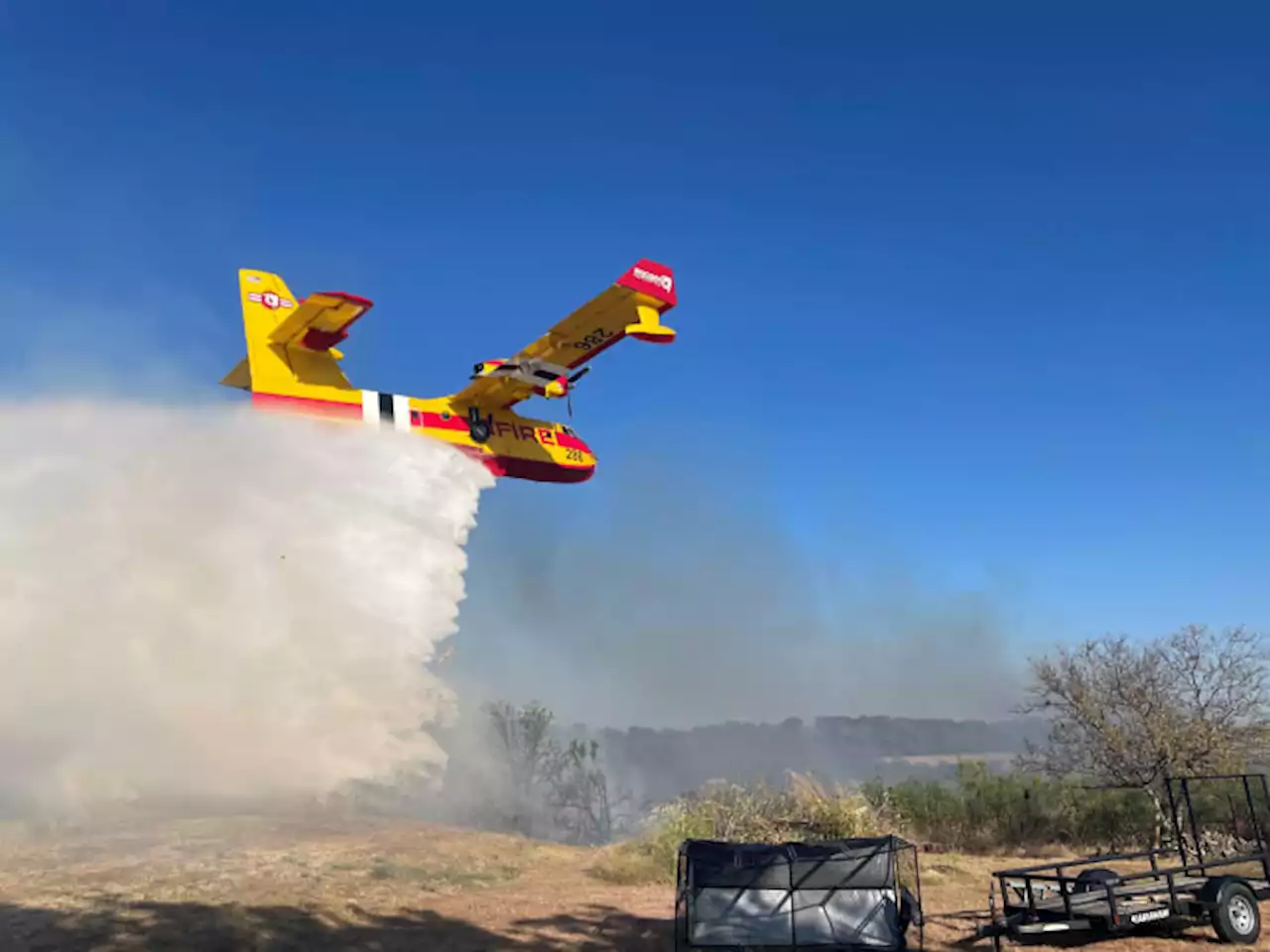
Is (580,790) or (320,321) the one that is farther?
(580,790)

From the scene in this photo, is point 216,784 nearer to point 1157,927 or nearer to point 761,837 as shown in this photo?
point 761,837

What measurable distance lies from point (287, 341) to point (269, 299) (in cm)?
134

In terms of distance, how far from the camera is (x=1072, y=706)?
2438 centimetres

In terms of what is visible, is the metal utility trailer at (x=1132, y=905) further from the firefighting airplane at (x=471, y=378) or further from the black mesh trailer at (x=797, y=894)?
the firefighting airplane at (x=471, y=378)

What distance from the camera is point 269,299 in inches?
838

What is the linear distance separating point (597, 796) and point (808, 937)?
43.1 meters

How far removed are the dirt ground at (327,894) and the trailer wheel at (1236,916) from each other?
28cm

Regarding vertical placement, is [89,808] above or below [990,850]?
above

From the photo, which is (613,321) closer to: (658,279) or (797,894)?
(658,279)

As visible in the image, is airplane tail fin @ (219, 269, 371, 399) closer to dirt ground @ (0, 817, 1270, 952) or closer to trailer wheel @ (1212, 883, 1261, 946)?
dirt ground @ (0, 817, 1270, 952)

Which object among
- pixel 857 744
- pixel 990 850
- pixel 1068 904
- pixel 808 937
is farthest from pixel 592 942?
pixel 857 744

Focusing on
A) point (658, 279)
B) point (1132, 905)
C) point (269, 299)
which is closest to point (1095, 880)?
point (1132, 905)

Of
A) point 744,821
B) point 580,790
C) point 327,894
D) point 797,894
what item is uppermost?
point 797,894

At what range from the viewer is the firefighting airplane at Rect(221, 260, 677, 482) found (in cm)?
1994
